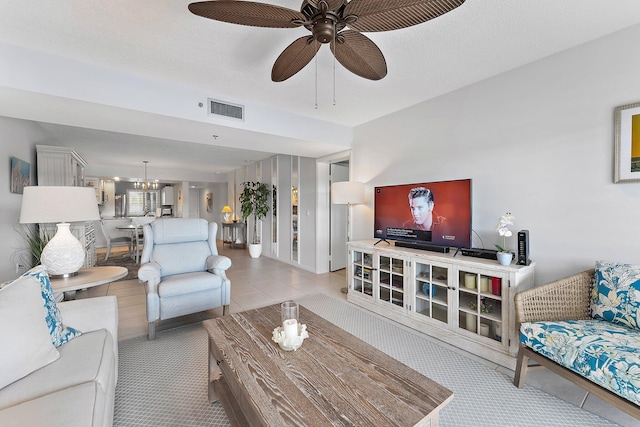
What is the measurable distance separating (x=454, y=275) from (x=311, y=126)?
2.56 meters

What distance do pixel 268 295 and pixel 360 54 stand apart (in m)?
3.20

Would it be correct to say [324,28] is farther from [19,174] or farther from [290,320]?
[19,174]

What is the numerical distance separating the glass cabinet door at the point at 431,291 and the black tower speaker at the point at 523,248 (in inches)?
22.6

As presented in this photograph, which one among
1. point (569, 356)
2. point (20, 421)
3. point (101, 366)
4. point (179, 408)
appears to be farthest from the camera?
point (179, 408)

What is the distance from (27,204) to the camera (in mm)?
2002

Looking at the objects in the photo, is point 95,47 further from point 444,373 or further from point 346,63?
point 444,373

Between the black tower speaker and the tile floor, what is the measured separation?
2.70 feet

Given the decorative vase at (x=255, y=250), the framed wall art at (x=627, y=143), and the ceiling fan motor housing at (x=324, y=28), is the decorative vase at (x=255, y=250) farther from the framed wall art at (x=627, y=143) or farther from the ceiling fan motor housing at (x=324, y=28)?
the framed wall art at (x=627, y=143)

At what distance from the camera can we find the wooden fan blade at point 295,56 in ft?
4.99

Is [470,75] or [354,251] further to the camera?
[354,251]

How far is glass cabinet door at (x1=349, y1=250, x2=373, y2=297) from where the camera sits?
3246 mm

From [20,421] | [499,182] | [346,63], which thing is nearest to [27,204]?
[20,421]

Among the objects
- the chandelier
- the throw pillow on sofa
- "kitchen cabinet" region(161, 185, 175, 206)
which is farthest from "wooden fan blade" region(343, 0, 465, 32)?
"kitchen cabinet" region(161, 185, 175, 206)

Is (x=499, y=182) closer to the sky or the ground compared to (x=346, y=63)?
closer to the ground
